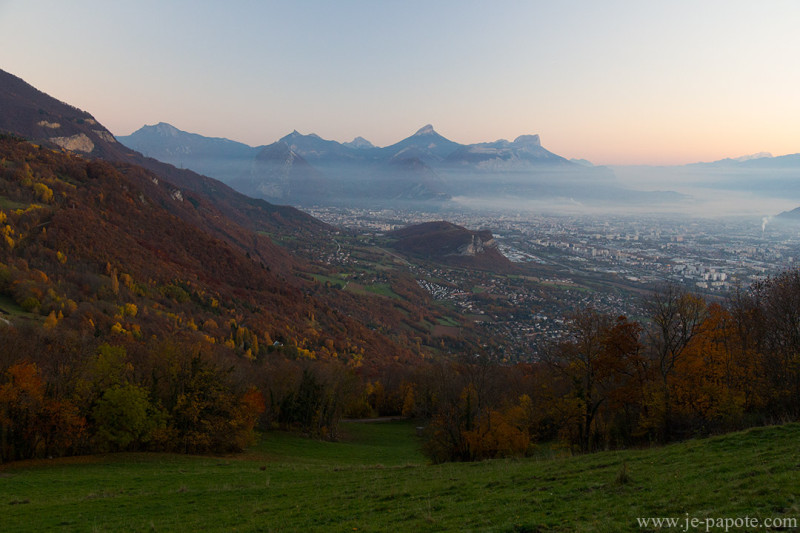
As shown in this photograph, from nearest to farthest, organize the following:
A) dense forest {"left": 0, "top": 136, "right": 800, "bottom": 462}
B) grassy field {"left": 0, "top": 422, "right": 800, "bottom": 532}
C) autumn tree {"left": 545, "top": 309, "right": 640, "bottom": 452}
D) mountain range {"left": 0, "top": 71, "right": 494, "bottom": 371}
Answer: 1. grassy field {"left": 0, "top": 422, "right": 800, "bottom": 532}
2. dense forest {"left": 0, "top": 136, "right": 800, "bottom": 462}
3. autumn tree {"left": 545, "top": 309, "right": 640, "bottom": 452}
4. mountain range {"left": 0, "top": 71, "right": 494, "bottom": 371}

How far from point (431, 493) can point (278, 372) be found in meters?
35.7

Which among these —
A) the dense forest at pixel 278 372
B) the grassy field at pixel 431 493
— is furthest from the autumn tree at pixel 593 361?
the grassy field at pixel 431 493

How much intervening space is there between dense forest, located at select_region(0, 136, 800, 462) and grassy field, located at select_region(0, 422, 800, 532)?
16.7ft

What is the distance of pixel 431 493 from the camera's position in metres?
14.8

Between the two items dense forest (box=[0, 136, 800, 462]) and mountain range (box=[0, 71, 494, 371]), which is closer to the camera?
dense forest (box=[0, 136, 800, 462])

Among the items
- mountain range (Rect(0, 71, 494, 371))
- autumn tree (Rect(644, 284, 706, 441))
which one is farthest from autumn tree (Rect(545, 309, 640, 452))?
mountain range (Rect(0, 71, 494, 371))

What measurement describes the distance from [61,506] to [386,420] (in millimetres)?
42661

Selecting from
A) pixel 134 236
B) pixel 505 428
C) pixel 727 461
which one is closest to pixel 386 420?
pixel 505 428

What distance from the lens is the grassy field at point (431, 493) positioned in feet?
32.8

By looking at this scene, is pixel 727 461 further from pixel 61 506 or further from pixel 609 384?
pixel 61 506

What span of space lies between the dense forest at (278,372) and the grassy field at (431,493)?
5.10 meters

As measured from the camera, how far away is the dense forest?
24.9m

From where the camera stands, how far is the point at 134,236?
101500 millimetres

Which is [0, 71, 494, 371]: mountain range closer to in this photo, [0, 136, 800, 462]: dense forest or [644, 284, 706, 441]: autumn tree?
[0, 136, 800, 462]: dense forest
